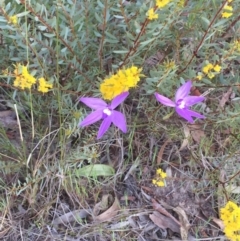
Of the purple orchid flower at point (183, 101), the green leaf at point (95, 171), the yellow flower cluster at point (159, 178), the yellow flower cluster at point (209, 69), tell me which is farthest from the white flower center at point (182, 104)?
the green leaf at point (95, 171)

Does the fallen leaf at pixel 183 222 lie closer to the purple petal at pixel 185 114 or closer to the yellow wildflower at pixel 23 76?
the purple petal at pixel 185 114

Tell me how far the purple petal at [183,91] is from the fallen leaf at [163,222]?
520 mm

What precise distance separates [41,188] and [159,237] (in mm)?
513

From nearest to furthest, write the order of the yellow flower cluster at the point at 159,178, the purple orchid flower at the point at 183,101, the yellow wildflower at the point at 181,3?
1. the yellow wildflower at the point at 181,3
2. the purple orchid flower at the point at 183,101
3. the yellow flower cluster at the point at 159,178

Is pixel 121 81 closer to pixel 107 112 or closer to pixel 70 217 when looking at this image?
pixel 107 112

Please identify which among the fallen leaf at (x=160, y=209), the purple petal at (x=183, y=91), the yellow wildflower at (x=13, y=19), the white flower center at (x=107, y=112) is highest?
the yellow wildflower at (x=13, y=19)

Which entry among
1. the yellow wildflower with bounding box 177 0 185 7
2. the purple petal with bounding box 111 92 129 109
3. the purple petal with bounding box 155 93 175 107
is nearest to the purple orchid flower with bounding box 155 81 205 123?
the purple petal with bounding box 155 93 175 107

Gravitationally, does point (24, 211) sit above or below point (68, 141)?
below

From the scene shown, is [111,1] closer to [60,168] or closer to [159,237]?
[60,168]

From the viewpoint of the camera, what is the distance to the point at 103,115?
66.4 inches

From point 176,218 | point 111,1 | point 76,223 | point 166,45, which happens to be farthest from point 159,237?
point 111,1

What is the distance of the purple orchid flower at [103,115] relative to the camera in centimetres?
166

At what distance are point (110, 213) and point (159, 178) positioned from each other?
0.80 feet

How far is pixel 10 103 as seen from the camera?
1966mm
